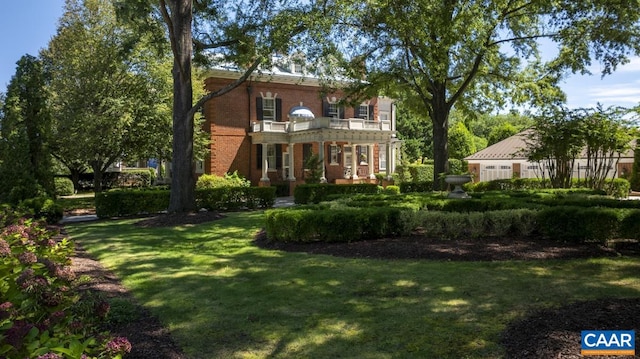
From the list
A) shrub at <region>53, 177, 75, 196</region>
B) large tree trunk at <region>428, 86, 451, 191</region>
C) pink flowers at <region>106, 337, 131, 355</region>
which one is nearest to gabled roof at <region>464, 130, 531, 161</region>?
large tree trunk at <region>428, 86, 451, 191</region>

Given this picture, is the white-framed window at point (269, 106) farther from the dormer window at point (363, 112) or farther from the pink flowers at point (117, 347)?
the pink flowers at point (117, 347)

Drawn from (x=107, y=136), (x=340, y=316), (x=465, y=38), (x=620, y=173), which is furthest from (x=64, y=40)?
(x=620, y=173)

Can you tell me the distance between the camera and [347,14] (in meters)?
15.5

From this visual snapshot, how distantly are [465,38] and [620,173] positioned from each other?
996 inches

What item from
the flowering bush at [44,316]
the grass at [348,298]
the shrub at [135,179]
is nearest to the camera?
the flowering bush at [44,316]

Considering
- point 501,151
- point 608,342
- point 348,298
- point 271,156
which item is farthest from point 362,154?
point 608,342

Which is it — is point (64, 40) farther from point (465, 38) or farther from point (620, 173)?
point (620, 173)

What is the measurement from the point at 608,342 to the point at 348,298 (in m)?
2.85

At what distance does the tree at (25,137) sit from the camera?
47.3 ft

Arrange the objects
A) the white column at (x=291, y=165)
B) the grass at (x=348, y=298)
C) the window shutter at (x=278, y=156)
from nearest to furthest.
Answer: the grass at (x=348, y=298)
the white column at (x=291, y=165)
the window shutter at (x=278, y=156)

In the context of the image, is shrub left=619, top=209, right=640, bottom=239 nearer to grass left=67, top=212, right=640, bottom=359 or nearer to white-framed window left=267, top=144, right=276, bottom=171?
grass left=67, top=212, right=640, bottom=359

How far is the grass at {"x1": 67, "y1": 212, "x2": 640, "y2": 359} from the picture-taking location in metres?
4.33

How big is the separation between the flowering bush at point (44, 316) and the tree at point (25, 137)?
416 inches

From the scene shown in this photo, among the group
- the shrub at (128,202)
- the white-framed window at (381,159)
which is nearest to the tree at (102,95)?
the shrub at (128,202)
